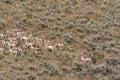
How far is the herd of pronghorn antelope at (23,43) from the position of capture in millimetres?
19141

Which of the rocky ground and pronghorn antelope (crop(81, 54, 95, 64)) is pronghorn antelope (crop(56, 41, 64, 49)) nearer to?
the rocky ground

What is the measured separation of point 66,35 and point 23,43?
303 centimetres

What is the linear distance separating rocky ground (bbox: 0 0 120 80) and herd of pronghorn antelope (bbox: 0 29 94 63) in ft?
0.78

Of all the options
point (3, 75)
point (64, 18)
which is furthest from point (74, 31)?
point (3, 75)

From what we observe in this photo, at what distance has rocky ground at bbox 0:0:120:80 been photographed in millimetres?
18109

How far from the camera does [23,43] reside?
64.7 ft

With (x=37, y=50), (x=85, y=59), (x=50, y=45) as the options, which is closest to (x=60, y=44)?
(x=50, y=45)

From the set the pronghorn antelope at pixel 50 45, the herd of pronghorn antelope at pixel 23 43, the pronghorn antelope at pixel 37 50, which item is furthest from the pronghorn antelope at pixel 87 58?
the pronghorn antelope at pixel 37 50

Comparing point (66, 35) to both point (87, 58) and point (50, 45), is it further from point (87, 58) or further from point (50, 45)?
point (87, 58)

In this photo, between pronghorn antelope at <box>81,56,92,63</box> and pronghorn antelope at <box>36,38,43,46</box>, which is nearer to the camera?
pronghorn antelope at <box>81,56,92,63</box>

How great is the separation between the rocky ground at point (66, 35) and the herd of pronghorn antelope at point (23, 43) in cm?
24

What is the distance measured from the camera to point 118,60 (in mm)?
19578

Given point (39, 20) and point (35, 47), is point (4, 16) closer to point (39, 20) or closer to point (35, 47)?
point (39, 20)

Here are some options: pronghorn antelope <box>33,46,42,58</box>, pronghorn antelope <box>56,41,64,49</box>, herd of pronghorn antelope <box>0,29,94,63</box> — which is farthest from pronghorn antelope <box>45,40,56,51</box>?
pronghorn antelope <box>33,46,42,58</box>
